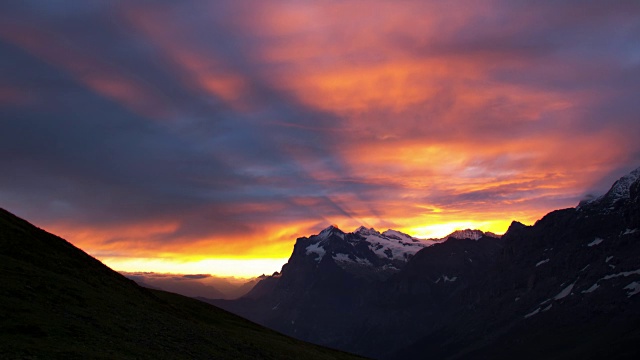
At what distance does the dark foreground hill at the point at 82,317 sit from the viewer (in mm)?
51469

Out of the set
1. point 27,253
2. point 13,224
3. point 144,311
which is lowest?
point 144,311

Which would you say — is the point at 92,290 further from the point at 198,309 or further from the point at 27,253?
the point at 198,309

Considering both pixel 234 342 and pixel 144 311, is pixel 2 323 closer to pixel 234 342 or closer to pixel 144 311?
pixel 144 311

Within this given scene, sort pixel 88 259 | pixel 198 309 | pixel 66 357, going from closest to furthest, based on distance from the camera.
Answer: pixel 66 357, pixel 88 259, pixel 198 309

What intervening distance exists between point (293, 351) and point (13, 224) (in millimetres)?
48970

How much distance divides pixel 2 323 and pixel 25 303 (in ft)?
23.9

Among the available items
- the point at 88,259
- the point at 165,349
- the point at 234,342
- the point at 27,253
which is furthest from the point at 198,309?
the point at 165,349

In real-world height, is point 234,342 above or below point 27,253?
below

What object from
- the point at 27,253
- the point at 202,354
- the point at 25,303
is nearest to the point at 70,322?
the point at 25,303

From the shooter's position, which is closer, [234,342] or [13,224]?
[234,342]

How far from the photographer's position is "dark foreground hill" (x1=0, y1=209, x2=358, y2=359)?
51469mm

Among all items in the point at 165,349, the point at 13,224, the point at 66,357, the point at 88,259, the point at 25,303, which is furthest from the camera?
the point at 88,259

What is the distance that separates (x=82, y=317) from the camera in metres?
61.7

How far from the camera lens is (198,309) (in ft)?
382
